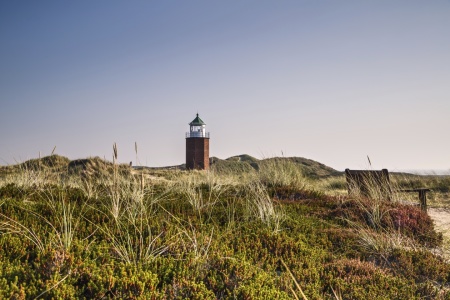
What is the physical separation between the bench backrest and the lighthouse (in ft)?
120

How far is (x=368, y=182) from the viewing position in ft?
37.4

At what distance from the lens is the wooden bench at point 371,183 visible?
10.7 m

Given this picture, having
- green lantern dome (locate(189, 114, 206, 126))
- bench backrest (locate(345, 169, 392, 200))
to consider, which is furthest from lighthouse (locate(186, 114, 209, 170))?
bench backrest (locate(345, 169, 392, 200))

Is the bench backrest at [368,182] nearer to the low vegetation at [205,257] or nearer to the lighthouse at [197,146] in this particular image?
the low vegetation at [205,257]

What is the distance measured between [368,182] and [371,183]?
250 millimetres

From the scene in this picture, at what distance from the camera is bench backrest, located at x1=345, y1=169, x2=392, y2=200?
35.6ft

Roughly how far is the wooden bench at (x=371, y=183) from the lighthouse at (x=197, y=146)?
36.5 m

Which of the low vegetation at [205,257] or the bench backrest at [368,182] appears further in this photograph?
the bench backrest at [368,182]

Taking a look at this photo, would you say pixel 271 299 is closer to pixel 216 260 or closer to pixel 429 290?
pixel 216 260

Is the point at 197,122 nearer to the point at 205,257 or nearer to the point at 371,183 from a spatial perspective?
the point at 371,183

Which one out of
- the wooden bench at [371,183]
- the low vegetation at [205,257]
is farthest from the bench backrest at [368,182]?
the low vegetation at [205,257]

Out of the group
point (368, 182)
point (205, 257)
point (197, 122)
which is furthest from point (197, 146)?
point (205, 257)

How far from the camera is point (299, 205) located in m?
8.73

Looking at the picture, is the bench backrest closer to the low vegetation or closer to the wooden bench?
the wooden bench
